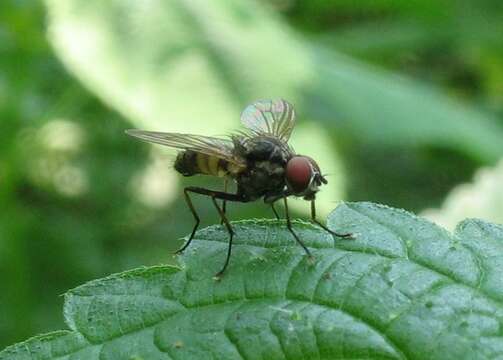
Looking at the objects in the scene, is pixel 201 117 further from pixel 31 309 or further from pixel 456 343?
pixel 456 343

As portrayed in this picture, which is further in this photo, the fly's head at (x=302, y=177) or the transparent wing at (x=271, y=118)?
the transparent wing at (x=271, y=118)

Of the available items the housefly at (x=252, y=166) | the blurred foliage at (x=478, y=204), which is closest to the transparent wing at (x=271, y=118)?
the housefly at (x=252, y=166)

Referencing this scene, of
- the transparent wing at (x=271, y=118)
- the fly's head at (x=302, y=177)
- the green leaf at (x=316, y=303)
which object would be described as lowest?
the green leaf at (x=316, y=303)

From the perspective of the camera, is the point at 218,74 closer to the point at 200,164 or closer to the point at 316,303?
the point at 200,164

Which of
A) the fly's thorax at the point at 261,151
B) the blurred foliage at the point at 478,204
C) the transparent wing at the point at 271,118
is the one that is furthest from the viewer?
the blurred foliage at the point at 478,204

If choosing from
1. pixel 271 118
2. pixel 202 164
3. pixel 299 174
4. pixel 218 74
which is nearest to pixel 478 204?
Result: pixel 271 118

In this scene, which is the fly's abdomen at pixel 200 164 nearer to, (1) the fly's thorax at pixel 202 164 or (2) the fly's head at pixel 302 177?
(1) the fly's thorax at pixel 202 164
